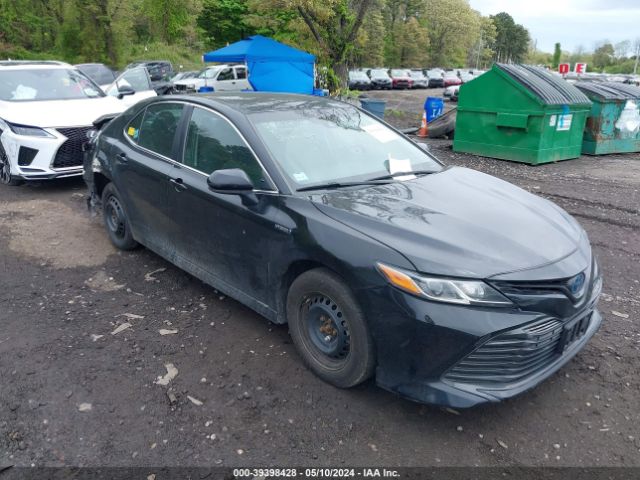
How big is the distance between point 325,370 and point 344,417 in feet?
1.07

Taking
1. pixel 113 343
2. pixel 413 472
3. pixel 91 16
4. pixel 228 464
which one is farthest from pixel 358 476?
pixel 91 16

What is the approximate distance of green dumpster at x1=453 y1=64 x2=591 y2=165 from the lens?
387 inches

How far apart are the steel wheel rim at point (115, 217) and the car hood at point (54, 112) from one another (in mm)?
2870

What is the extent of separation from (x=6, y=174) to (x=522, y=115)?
886 centimetres

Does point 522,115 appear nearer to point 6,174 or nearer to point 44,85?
point 44,85

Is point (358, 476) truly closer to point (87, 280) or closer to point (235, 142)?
point (235, 142)

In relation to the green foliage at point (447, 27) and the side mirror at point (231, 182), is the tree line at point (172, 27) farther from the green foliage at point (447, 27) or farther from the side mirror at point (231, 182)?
the side mirror at point (231, 182)

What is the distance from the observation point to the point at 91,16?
30.8 meters

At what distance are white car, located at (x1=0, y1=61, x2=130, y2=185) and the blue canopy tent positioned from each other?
32.9 ft

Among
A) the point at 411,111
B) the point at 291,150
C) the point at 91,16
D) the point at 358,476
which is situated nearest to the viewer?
the point at 358,476

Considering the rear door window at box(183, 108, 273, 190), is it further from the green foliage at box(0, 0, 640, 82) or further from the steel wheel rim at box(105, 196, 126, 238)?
the green foliage at box(0, 0, 640, 82)

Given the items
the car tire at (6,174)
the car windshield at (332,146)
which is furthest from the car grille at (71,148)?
the car windshield at (332,146)

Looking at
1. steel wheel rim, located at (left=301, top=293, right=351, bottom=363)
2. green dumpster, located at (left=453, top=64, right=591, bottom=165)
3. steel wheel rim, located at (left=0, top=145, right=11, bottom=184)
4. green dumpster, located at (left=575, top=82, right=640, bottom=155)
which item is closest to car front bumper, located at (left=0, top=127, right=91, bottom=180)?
steel wheel rim, located at (left=0, top=145, right=11, bottom=184)

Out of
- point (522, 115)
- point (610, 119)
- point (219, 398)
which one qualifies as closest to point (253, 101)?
point (219, 398)
